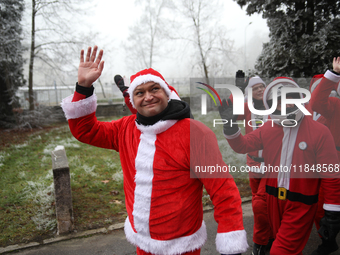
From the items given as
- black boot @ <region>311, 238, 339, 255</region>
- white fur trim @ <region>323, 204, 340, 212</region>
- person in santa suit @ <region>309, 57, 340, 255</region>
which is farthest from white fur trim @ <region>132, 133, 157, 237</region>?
black boot @ <region>311, 238, 339, 255</region>

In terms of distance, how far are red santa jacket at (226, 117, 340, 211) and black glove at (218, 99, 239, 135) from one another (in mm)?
69

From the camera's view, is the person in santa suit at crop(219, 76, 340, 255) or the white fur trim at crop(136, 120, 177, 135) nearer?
the white fur trim at crop(136, 120, 177, 135)

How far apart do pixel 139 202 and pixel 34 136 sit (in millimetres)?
9833

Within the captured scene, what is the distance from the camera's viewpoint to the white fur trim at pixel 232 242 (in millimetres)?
1523

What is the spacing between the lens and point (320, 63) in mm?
5574

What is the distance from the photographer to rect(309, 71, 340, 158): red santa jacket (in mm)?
2896

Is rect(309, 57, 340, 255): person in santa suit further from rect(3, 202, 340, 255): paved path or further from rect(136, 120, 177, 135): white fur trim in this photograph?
rect(136, 120, 177, 135): white fur trim

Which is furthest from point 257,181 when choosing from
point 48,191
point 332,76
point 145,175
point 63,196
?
point 48,191

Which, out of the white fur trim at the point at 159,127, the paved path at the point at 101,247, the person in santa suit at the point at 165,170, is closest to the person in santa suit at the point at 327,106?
the paved path at the point at 101,247

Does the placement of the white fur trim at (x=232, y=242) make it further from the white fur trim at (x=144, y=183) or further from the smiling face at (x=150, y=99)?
the smiling face at (x=150, y=99)

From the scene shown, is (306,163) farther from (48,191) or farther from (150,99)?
(48,191)

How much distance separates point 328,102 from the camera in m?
3.39

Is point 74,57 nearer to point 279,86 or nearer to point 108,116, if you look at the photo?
point 108,116

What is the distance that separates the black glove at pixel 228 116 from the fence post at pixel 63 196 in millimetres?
2496
